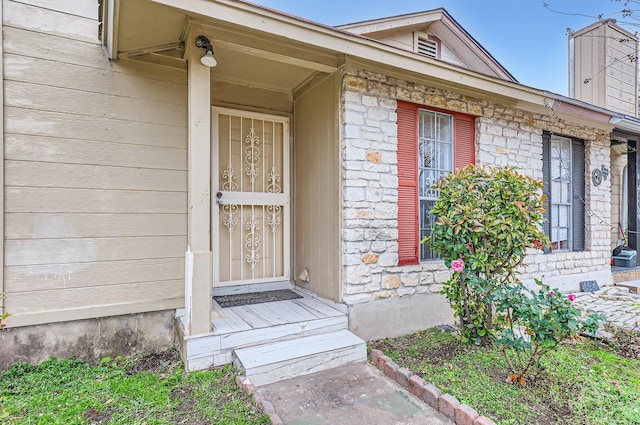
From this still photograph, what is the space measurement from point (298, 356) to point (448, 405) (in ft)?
3.62

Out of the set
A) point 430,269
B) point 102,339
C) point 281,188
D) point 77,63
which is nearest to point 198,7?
point 77,63

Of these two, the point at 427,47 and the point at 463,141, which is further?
the point at 427,47

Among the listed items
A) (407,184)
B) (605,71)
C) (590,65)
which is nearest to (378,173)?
(407,184)

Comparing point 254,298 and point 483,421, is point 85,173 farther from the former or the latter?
point 483,421

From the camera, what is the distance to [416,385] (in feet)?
8.04

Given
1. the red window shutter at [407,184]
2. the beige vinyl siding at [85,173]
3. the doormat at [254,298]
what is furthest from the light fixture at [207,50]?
the doormat at [254,298]

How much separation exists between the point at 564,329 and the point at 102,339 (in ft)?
11.7

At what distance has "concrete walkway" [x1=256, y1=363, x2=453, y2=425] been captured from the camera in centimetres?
218

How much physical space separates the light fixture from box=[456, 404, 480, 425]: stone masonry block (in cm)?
291

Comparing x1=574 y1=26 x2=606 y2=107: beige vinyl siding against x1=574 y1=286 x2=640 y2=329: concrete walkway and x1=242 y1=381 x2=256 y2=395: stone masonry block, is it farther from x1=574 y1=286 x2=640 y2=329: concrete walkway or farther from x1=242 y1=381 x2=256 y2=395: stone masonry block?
x1=242 y1=381 x2=256 y2=395: stone masonry block

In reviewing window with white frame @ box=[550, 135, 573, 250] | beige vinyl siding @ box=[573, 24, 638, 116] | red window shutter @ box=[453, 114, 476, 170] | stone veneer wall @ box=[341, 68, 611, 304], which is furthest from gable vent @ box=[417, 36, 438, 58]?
beige vinyl siding @ box=[573, 24, 638, 116]

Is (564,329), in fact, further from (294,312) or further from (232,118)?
(232,118)

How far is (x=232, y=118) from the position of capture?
394 cm

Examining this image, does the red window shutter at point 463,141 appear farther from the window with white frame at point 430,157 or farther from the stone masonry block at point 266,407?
the stone masonry block at point 266,407
